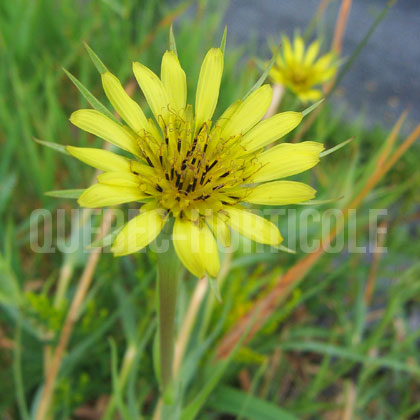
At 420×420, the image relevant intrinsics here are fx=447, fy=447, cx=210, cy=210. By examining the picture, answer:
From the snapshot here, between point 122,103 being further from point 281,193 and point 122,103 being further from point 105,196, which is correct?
point 281,193

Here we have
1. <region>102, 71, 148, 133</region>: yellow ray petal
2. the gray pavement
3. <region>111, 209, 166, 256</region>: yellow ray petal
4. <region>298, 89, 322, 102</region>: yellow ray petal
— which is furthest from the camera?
the gray pavement

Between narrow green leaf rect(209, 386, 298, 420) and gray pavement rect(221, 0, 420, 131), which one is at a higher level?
gray pavement rect(221, 0, 420, 131)

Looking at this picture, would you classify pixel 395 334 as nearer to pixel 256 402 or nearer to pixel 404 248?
pixel 404 248

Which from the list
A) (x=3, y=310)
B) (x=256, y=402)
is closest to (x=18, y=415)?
(x=3, y=310)

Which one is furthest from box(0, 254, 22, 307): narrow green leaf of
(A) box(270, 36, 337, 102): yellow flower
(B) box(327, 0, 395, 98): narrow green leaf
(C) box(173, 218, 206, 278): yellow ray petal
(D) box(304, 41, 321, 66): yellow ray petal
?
(D) box(304, 41, 321, 66): yellow ray petal

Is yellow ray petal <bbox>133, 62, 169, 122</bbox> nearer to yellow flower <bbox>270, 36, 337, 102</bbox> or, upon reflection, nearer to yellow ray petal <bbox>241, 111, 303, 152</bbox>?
yellow ray petal <bbox>241, 111, 303, 152</bbox>

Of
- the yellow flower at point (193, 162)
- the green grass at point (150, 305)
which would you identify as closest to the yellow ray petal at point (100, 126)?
the yellow flower at point (193, 162)
